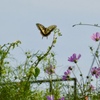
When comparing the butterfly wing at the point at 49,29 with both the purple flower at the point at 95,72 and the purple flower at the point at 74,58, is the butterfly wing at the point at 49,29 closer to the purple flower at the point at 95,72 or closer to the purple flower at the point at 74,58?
the purple flower at the point at 74,58

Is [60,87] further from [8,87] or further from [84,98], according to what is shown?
[8,87]

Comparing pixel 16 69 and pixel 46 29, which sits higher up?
pixel 46 29

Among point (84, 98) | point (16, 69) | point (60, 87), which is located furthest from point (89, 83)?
point (16, 69)

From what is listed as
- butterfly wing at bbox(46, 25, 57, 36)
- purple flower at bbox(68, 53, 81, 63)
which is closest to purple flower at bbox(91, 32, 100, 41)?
purple flower at bbox(68, 53, 81, 63)

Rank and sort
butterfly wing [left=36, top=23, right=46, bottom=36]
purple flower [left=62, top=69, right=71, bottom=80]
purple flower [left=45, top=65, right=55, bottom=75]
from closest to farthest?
butterfly wing [left=36, top=23, right=46, bottom=36], purple flower [left=45, top=65, right=55, bottom=75], purple flower [left=62, top=69, right=71, bottom=80]

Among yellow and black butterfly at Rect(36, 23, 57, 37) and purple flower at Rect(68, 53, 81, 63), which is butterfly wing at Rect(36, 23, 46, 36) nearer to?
yellow and black butterfly at Rect(36, 23, 57, 37)

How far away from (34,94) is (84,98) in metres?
0.38

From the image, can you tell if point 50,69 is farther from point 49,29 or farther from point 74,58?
point 49,29

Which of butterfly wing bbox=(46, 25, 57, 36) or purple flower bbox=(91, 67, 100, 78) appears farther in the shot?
purple flower bbox=(91, 67, 100, 78)

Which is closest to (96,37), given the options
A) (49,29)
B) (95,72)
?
(95,72)

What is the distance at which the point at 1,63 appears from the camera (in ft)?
8.52

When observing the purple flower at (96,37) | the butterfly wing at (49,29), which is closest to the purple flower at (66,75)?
the purple flower at (96,37)

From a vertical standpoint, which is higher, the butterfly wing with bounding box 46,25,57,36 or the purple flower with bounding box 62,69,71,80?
the butterfly wing with bounding box 46,25,57,36

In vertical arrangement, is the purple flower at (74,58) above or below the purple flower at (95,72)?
above
